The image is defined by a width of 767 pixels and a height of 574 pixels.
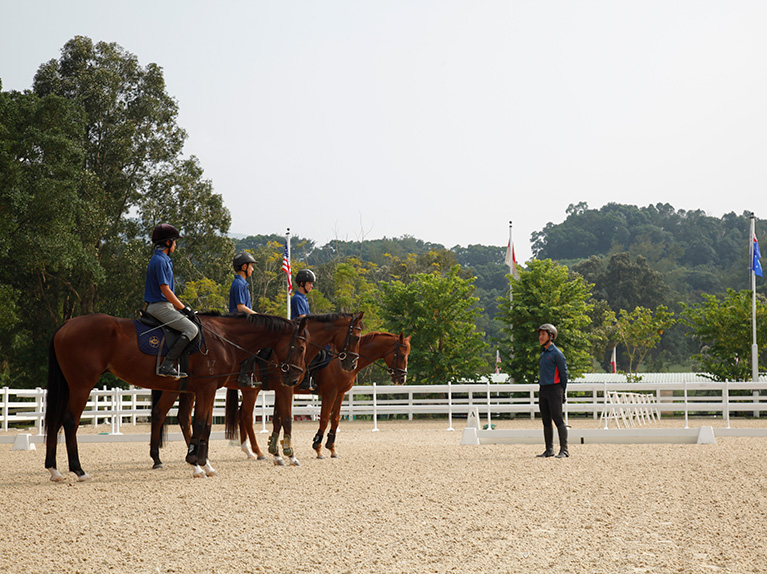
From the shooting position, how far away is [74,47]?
126 ft

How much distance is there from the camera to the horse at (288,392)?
10.5m

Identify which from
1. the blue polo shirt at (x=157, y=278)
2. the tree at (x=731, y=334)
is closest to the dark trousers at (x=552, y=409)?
the blue polo shirt at (x=157, y=278)

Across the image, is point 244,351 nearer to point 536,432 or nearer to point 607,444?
point 536,432

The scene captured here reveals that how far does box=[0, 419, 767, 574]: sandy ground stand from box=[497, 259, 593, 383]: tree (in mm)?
20696

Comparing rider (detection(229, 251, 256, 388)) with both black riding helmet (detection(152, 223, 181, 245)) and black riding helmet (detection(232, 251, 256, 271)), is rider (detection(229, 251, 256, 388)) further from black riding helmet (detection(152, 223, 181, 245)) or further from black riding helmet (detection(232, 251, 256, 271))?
black riding helmet (detection(152, 223, 181, 245))

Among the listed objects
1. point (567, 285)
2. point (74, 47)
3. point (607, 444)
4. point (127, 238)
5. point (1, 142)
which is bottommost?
point (607, 444)

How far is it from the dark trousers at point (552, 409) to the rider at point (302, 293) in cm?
383

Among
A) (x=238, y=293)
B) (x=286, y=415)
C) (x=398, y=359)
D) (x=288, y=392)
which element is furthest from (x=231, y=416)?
(x=398, y=359)

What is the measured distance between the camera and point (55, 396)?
28.7ft

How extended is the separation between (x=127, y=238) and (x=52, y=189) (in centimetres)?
752

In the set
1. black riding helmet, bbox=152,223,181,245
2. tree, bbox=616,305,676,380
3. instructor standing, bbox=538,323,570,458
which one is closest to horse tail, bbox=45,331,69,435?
black riding helmet, bbox=152,223,181,245

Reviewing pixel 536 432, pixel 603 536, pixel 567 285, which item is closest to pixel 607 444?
pixel 536 432

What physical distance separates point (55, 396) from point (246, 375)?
2257 millimetres

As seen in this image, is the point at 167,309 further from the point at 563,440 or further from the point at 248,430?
the point at 563,440
